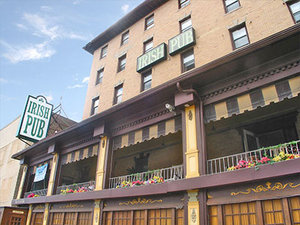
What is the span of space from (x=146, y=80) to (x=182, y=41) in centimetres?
377

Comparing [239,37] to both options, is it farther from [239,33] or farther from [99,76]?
[99,76]

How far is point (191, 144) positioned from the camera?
10.2m

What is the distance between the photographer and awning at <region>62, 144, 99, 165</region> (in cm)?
1490

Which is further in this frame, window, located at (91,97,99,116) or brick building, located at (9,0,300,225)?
window, located at (91,97,99,116)

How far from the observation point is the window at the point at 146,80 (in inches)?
698

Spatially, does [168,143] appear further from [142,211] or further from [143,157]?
[142,211]

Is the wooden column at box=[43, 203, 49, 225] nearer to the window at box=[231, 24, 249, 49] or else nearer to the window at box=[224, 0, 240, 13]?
the window at box=[231, 24, 249, 49]

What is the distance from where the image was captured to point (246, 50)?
29.1 feet

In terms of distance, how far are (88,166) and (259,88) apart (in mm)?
17053

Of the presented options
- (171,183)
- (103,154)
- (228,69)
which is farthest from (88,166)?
(228,69)

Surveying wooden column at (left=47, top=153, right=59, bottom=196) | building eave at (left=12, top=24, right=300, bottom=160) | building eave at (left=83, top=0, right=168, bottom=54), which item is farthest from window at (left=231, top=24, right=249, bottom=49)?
wooden column at (left=47, top=153, right=59, bottom=196)

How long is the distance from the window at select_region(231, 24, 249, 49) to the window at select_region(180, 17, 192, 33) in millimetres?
3601

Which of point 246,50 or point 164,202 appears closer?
point 246,50

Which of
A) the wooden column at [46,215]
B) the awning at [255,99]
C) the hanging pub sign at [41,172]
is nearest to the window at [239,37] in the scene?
the awning at [255,99]
